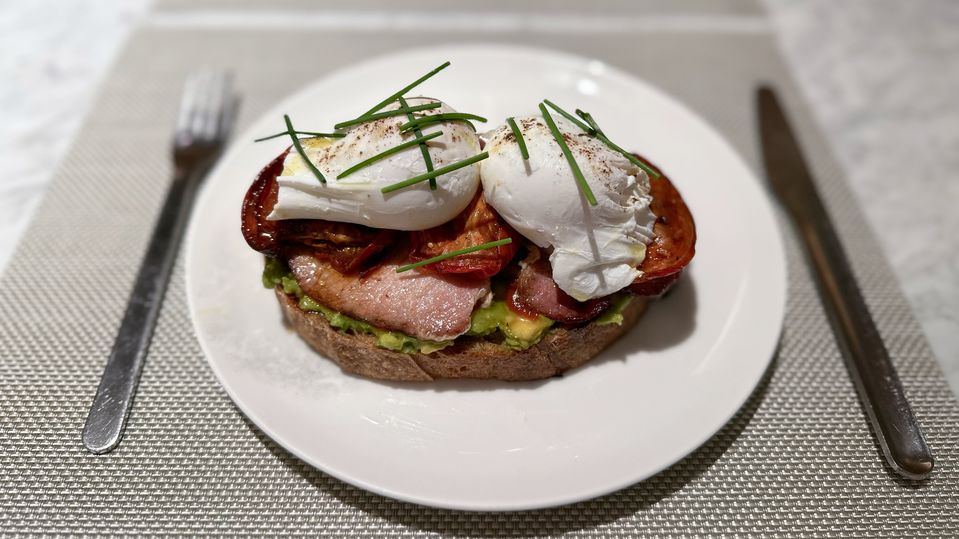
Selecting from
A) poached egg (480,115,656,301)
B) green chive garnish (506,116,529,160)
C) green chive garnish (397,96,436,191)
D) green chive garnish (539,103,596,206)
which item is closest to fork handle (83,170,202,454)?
green chive garnish (397,96,436,191)

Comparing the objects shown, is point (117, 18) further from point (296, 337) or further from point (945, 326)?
point (945, 326)

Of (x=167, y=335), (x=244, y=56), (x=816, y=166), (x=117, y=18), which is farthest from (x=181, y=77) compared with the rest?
(x=816, y=166)

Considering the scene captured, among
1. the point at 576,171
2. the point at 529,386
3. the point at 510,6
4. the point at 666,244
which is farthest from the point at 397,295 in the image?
the point at 510,6

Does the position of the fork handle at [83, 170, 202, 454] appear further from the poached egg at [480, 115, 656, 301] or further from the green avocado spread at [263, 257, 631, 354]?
the poached egg at [480, 115, 656, 301]

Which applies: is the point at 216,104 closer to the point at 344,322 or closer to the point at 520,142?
the point at 344,322

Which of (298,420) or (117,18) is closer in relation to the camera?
(298,420)

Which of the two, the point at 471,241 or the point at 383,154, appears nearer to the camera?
the point at 383,154
